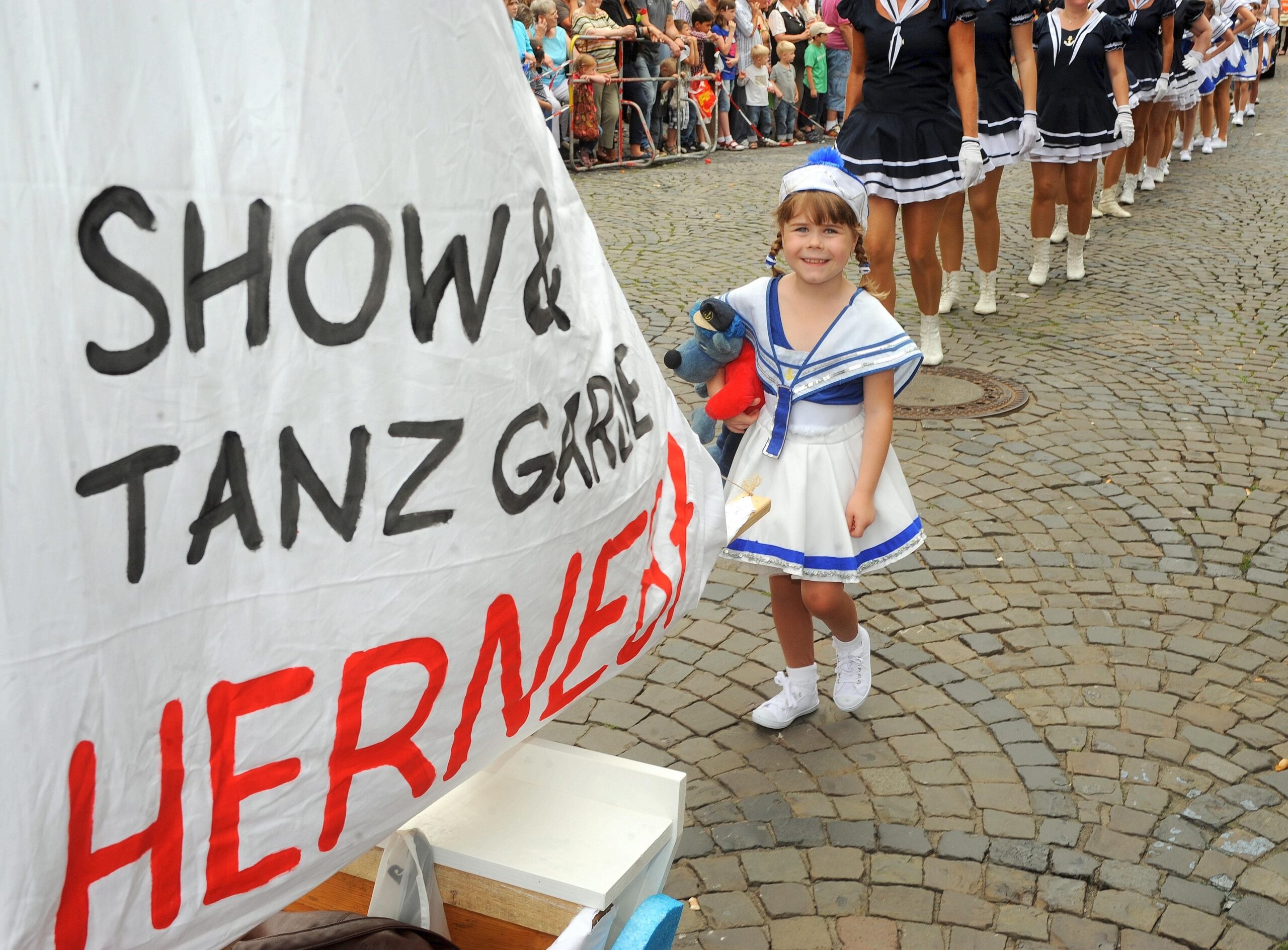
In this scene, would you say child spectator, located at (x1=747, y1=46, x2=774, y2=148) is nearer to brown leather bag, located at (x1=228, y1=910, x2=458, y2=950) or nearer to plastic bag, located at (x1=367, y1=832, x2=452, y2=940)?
plastic bag, located at (x1=367, y1=832, x2=452, y2=940)

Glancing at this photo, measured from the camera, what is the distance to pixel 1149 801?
3.02 meters

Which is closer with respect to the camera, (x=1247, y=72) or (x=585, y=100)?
(x=585, y=100)

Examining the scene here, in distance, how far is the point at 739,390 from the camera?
123 inches

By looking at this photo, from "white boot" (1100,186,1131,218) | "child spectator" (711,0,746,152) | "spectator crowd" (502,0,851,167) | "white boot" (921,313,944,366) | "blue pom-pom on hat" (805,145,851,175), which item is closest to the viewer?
"blue pom-pom on hat" (805,145,851,175)

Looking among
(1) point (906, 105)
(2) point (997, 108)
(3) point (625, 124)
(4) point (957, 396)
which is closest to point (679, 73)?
(3) point (625, 124)

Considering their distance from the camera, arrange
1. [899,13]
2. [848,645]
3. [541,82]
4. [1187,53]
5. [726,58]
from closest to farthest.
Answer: [848,645]
[899,13]
[1187,53]
[541,82]
[726,58]

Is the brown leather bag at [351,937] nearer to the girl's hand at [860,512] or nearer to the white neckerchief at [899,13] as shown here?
the girl's hand at [860,512]

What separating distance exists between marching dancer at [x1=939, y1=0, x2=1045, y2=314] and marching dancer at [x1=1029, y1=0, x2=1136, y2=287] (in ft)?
2.99

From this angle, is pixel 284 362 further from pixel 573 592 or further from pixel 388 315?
pixel 573 592

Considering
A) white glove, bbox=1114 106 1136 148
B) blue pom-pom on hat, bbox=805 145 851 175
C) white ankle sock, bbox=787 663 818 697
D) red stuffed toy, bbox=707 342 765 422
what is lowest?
white ankle sock, bbox=787 663 818 697

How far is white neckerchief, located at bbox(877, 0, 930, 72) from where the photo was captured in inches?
222

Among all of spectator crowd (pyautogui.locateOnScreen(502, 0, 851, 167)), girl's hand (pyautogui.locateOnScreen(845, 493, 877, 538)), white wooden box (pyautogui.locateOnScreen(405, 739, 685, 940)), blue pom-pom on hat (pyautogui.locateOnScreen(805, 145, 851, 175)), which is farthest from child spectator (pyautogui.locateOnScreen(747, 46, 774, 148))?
white wooden box (pyautogui.locateOnScreen(405, 739, 685, 940))

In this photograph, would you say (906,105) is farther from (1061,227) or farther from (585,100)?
(585,100)

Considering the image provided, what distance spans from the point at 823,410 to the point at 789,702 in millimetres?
788
